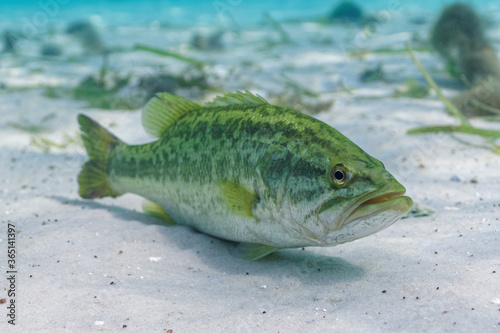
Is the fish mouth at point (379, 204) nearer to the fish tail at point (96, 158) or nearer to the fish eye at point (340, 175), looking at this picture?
the fish eye at point (340, 175)

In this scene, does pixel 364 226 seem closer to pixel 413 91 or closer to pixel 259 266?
pixel 259 266

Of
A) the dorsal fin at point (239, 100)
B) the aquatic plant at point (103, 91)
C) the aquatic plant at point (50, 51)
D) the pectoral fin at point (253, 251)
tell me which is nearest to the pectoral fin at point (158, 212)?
the pectoral fin at point (253, 251)

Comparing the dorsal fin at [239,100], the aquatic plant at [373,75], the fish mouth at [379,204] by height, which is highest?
the dorsal fin at [239,100]

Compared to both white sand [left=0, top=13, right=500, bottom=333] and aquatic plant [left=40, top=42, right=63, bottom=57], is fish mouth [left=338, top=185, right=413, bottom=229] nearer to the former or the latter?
white sand [left=0, top=13, right=500, bottom=333]

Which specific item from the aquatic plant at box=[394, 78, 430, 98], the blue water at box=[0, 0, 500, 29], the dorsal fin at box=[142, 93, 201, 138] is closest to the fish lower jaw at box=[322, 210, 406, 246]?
the dorsal fin at box=[142, 93, 201, 138]

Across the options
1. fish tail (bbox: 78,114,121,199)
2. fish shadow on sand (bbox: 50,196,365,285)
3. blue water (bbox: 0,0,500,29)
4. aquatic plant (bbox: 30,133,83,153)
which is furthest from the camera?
blue water (bbox: 0,0,500,29)

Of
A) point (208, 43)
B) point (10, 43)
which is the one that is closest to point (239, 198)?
point (208, 43)
